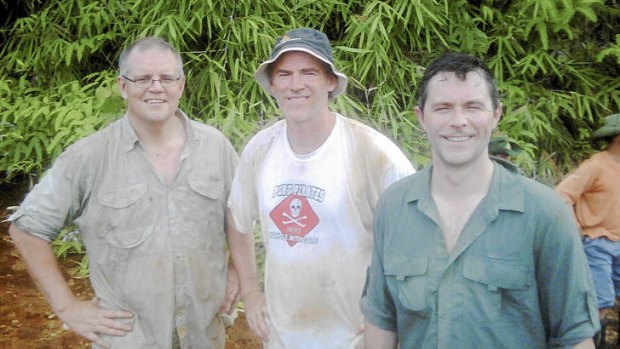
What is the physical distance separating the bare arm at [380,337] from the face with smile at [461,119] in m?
0.49

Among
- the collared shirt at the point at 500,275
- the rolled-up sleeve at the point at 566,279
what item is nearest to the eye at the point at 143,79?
the collared shirt at the point at 500,275

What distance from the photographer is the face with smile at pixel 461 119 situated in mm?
1612

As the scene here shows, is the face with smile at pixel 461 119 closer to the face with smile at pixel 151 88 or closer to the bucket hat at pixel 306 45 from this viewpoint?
the bucket hat at pixel 306 45

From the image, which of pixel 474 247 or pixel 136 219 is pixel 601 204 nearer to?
pixel 474 247

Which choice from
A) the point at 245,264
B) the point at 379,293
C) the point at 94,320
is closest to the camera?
the point at 379,293

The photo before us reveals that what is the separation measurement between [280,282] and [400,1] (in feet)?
10.1

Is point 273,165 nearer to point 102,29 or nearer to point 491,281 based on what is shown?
point 491,281

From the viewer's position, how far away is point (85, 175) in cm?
235

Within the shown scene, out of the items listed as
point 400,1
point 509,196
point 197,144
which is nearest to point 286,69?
point 197,144

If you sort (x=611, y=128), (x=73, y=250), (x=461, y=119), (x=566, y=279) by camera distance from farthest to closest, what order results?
(x=73, y=250) → (x=611, y=128) → (x=461, y=119) → (x=566, y=279)

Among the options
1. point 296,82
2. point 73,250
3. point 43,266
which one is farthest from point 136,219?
point 73,250

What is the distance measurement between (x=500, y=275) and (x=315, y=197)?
744 millimetres

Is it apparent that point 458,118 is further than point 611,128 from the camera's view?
No

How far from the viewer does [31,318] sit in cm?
438
